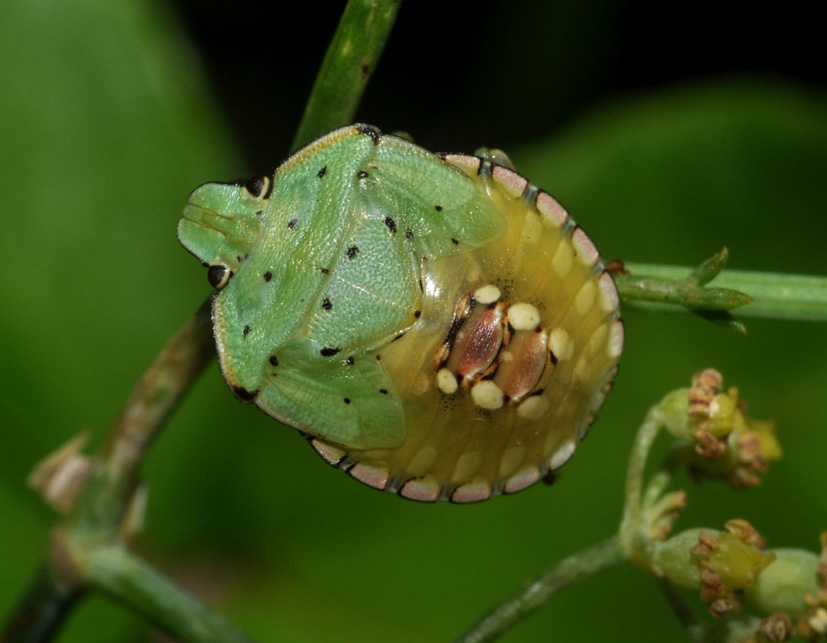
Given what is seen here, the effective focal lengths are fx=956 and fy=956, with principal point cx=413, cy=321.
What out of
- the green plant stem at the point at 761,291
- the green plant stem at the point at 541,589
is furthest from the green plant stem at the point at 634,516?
the green plant stem at the point at 761,291

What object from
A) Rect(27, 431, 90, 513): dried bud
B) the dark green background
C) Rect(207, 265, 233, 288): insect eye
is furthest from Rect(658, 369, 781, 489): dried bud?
Rect(27, 431, 90, 513): dried bud

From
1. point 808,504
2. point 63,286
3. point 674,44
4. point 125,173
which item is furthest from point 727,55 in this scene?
point 63,286

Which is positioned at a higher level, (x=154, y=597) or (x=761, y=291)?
(x=761, y=291)

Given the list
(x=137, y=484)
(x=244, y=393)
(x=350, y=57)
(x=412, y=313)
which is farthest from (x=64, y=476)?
(x=350, y=57)

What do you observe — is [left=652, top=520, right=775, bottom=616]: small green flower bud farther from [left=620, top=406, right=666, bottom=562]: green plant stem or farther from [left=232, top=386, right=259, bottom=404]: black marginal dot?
[left=232, top=386, right=259, bottom=404]: black marginal dot

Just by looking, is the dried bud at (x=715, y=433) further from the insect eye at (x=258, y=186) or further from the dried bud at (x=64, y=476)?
the dried bud at (x=64, y=476)

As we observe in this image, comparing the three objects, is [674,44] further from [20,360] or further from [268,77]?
[20,360]

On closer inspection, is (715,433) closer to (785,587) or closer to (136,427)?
(785,587)
